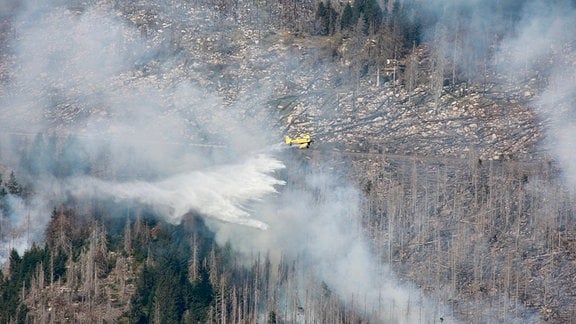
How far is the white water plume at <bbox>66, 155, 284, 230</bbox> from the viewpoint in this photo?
324ft

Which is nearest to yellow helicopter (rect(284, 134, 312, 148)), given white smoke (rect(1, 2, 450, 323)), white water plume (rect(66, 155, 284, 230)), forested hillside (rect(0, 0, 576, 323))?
forested hillside (rect(0, 0, 576, 323))

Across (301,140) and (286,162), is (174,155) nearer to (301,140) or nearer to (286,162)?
(286,162)

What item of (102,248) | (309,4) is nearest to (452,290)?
(102,248)

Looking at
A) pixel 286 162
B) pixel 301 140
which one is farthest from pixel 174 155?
pixel 301 140

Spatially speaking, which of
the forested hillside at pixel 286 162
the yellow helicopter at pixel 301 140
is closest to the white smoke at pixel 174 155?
the forested hillside at pixel 286 162

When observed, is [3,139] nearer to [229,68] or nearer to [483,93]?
[229,68]

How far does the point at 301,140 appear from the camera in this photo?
10688 cm

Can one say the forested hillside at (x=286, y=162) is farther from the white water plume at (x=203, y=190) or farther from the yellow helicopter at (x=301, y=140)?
the yellow helicopter at (x=301, y=140)

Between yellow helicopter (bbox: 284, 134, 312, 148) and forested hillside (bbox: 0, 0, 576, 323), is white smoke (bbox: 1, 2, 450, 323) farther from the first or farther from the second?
yellow helicopter (bbox: 284, 134, 312, 148)

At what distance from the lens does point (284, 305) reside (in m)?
89.9

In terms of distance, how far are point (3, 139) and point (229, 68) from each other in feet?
63.6

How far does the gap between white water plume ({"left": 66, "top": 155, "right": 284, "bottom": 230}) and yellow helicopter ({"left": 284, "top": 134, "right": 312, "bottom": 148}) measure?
2951 millimetres

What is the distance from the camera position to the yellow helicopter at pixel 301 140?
350 feet

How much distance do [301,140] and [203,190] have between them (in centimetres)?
935
